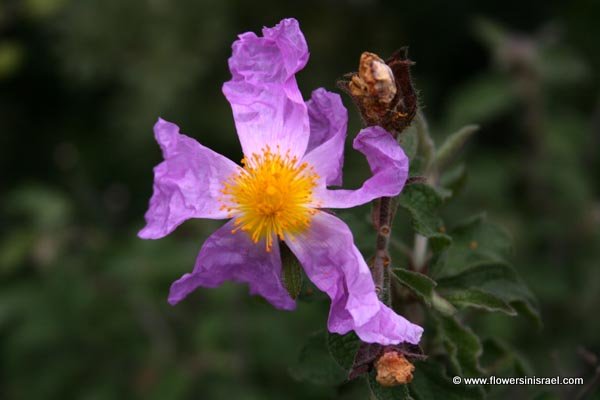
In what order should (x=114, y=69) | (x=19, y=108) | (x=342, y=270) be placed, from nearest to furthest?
1. (x=342, y=270)
2. (x=114, y=69)
3. (x=19, y=108)

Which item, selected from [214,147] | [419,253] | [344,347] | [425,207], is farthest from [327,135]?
[214,147]

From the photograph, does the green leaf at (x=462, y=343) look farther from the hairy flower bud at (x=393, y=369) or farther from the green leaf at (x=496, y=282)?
the hairy flower bud at (x=393, y=369)

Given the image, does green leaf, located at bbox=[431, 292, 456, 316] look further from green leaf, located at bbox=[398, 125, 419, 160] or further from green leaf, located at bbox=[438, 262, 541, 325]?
green leaf, located at bbox=[398, 125, 419, 160]

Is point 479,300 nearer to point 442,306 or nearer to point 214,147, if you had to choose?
point 442,306

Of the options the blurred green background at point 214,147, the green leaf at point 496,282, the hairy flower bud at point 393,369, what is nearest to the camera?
the hairy flower bud at point 393,369

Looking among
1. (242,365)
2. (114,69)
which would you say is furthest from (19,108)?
(242,365)

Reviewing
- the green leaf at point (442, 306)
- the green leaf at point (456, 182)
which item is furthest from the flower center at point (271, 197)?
the green leaf at point (456, 182)

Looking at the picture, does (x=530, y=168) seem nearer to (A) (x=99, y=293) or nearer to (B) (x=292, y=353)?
(B) (x=292, y=353)
